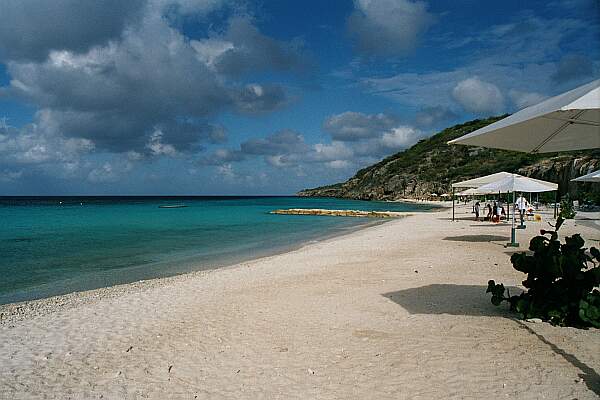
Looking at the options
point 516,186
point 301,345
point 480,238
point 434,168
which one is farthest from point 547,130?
point 434,168

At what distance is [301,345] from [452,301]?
9.41 ft

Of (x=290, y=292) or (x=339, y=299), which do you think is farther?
(x=290, y=292)

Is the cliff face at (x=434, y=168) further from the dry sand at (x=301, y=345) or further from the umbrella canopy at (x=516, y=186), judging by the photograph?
the dry sand at (x=301, y=345)

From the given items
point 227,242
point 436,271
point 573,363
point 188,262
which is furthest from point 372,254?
point 227,242

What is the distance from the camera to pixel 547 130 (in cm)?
498

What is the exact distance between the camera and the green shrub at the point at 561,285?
5.12 metres

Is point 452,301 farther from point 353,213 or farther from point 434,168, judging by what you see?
point 434,168

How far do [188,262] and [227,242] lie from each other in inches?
255

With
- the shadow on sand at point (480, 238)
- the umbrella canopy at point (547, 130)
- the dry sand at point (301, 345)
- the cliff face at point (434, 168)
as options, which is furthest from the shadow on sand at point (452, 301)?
the cliff face at point (434, 168)

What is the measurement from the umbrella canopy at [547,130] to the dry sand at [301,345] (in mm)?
2250

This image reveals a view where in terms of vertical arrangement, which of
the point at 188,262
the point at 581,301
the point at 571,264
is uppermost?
the point at 571,264

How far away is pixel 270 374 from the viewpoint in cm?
446

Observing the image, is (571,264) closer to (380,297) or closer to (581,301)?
(581,301)

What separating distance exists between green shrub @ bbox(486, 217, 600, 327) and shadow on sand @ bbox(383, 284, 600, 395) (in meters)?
0.34
